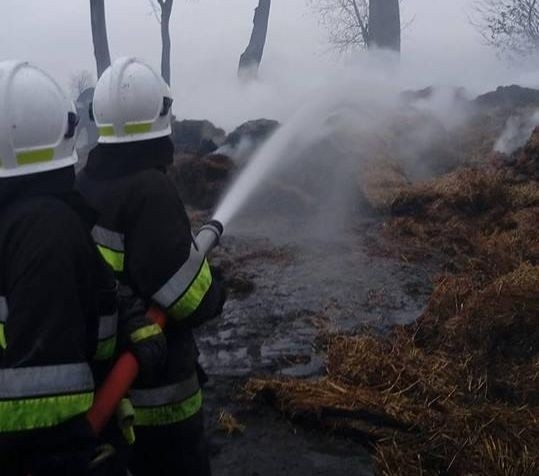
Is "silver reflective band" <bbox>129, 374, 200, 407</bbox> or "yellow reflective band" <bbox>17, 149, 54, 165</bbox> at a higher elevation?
"yellow reflective band" <bbox>17, 149, 54, 165</bbox>

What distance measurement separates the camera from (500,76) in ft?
72.4

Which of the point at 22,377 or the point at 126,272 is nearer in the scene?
the point at 22,377

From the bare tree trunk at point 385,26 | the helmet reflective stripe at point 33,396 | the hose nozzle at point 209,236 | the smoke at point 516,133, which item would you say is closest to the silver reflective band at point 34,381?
the helmet reflective stripe at point 33,396

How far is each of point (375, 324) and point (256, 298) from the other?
1147 millimetres

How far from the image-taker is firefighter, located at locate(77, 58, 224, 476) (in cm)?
275

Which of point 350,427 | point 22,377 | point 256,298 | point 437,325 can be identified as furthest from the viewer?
point 256,298

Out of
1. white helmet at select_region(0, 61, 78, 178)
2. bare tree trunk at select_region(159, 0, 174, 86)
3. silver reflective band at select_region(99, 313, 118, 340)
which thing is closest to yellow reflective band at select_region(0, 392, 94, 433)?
silver reflective band at select_region(99, 313, 118, 340)

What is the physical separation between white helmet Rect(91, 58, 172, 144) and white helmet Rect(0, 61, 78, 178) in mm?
847

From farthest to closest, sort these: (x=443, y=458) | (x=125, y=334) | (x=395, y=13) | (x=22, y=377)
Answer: (x=395, y=13) < (x=443, y=458) < (x=125, y=334) < (x=22, y=377)

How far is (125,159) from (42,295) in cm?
126

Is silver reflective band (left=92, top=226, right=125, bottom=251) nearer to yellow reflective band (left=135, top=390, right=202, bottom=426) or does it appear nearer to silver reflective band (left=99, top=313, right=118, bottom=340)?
silver reflective band (left=99, top=313, right=118, bottom=340)

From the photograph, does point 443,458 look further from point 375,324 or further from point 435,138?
point 435,138

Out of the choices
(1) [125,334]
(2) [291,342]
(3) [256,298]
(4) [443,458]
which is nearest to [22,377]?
(1) [125,334]

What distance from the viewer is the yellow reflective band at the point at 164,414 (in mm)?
2895
